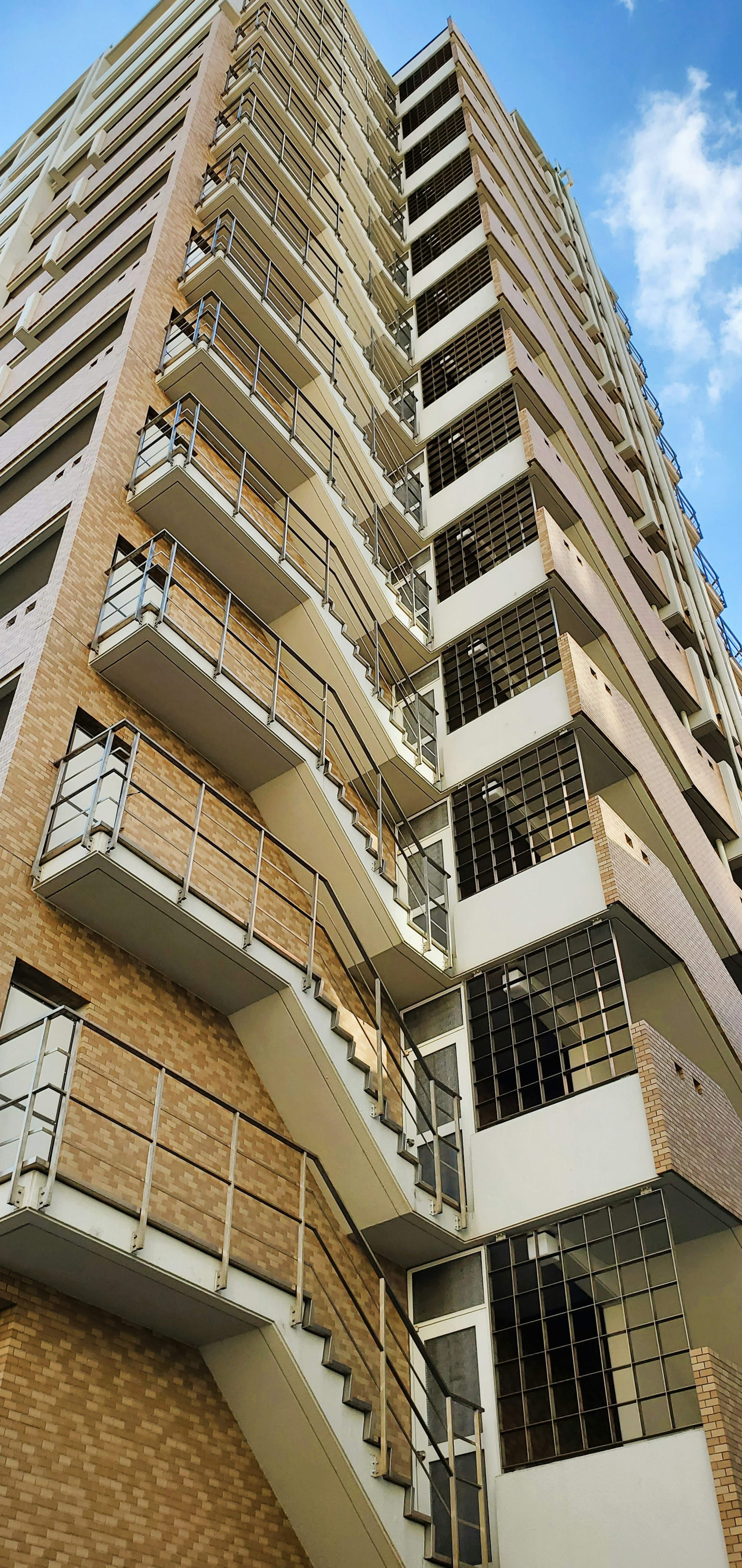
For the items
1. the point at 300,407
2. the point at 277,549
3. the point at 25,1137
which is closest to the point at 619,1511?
the point at 25,1137

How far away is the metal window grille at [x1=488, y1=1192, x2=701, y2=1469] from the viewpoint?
9688 mm

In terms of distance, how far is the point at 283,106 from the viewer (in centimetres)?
2114

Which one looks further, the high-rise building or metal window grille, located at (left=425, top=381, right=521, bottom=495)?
metal window grille, located at (left=425, top=381, right=521, bottom=495)

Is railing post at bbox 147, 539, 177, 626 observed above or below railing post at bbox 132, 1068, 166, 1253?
above

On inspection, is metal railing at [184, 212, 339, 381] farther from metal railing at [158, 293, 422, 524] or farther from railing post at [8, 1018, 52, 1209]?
railing post at [8, 1018, 52, 1209]

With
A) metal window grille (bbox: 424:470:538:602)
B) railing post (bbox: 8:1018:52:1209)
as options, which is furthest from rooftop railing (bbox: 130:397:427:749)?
railing post (bbox: 8:1018:52:1209)

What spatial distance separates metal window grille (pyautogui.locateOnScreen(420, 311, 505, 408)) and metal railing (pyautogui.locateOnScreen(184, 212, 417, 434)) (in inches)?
25.4

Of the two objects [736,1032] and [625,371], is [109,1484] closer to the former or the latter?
[736,1032]

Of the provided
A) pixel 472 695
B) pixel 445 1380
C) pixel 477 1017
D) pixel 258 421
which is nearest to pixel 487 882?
pixel 477 1017

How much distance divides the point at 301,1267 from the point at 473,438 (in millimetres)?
14375

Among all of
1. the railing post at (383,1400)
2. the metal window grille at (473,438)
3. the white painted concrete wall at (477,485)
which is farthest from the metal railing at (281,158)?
the railing post at (383,1400)

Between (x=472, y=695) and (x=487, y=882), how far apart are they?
317cm

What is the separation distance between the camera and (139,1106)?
9164mm

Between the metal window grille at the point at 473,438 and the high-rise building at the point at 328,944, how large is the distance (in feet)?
0.32
